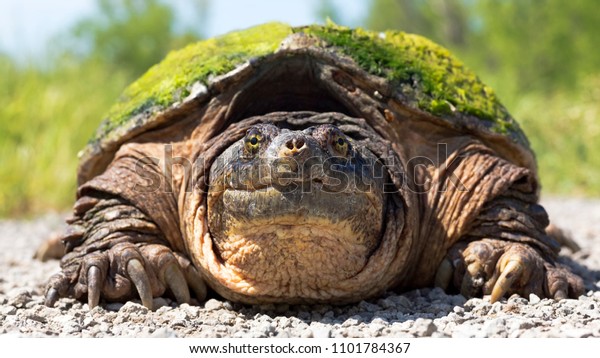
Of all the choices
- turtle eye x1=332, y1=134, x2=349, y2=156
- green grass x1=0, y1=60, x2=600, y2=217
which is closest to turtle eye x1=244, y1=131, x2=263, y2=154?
turtle eye x1=332, y1=134, x2=349, y2=156

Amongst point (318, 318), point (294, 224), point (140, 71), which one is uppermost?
point (140, 71)

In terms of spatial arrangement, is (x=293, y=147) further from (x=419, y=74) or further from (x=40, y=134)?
(x=40, y=134)

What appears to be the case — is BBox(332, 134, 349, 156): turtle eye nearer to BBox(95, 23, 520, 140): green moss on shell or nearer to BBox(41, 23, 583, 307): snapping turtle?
BBox(41, 23, 583, 307): snapping turtle

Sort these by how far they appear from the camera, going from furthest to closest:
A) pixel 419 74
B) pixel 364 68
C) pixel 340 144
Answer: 1. pixel 419 74
2. pixel 364 68
3. pixel 340 144

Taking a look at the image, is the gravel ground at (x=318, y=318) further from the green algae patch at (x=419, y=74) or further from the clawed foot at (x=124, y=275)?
the green algae patch at (x=419, y=74)

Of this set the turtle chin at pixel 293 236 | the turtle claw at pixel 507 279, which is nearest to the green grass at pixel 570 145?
the turtle claw at pixel 507 279

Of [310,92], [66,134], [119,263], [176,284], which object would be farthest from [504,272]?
[66,134]
